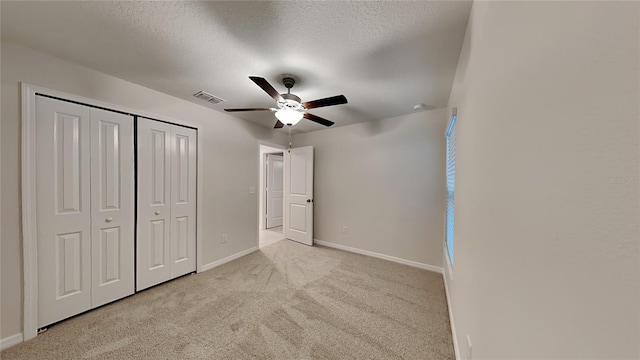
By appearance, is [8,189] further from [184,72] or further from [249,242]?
[249,242]

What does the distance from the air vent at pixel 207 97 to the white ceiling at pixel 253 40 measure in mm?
127

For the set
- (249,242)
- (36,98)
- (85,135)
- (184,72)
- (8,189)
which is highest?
(184,72)

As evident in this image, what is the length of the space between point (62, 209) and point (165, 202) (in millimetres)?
792

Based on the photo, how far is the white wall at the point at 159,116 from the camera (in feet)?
5.21

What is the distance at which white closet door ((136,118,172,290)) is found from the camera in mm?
2305

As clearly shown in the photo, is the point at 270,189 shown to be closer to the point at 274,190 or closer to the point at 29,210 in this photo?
the point at 274,190

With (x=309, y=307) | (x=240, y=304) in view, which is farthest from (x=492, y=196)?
(x=240, y=304)

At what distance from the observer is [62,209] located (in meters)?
1.82

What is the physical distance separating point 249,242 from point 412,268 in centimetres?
258

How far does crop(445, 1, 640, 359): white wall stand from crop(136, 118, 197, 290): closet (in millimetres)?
3036

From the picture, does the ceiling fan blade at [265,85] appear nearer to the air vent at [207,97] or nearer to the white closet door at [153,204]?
the air vent at [207,97]

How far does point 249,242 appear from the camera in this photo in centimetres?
351

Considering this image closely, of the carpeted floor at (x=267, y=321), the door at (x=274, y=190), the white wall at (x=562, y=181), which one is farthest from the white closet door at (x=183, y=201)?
the white wall at (x=562, y=181)

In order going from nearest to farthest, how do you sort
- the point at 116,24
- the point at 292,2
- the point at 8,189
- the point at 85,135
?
1. the point at 292,2
2. the point at 116,24
3. the point at 8,189
4. the point at 85,135
